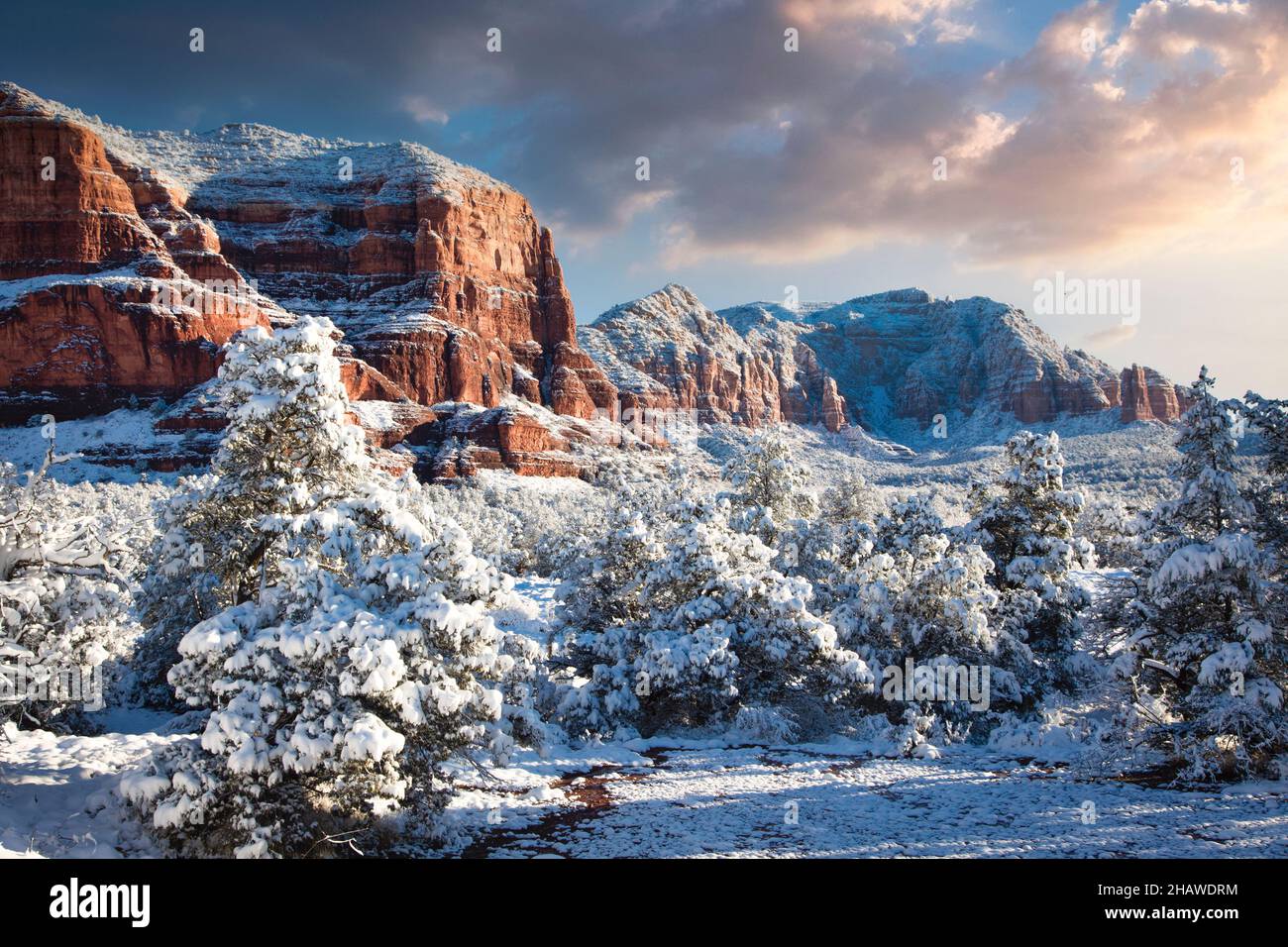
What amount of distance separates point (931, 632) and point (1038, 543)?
6.27 m

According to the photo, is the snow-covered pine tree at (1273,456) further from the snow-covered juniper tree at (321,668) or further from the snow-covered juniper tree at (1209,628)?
the snow-covered juniper tree at (321,668)

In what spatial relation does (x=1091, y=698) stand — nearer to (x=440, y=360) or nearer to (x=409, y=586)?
(x=409, y=586)

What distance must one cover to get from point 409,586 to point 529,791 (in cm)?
575

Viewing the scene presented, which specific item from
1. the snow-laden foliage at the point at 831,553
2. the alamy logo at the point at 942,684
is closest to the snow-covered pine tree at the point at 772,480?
the snow-laden foliage at the point at 831,553

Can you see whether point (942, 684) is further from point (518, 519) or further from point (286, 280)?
point (286, 280)

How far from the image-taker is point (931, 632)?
20.8 metres

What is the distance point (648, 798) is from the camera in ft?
44.8

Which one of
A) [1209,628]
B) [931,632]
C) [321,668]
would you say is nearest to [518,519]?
[931,632]

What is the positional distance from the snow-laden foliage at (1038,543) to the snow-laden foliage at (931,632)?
261cm

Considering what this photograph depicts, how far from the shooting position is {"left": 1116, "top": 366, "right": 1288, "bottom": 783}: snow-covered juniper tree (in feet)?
45.1

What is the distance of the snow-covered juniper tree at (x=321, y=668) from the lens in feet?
29.1

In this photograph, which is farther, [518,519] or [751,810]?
[518,519]
